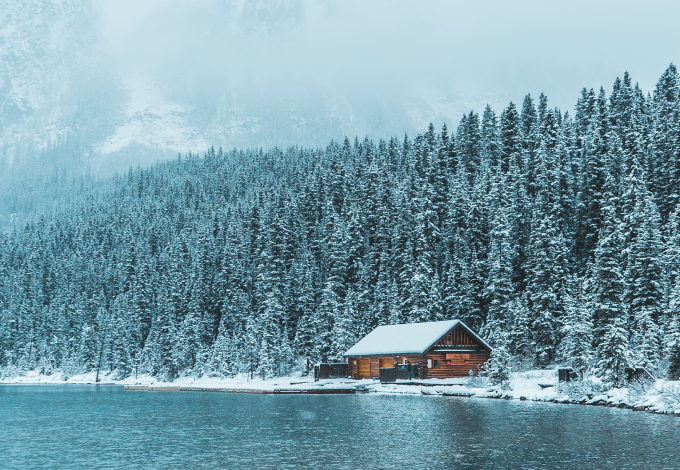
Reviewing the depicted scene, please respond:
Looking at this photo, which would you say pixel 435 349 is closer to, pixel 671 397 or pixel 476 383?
pixel 476 383

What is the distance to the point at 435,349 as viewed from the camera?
68062 mm

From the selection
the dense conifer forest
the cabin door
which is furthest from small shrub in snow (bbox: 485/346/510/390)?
the cabin door

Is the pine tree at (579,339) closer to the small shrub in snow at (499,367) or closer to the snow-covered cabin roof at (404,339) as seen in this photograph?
the small shrub in snow at (499,367)

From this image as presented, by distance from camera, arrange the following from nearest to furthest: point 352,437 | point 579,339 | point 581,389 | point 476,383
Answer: point 352,437 → point 581,389 → point 579,339 → point 476,383

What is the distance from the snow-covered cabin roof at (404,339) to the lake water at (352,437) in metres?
17.3

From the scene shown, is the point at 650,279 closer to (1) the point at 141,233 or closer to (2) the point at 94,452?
(2) the point at 94,452

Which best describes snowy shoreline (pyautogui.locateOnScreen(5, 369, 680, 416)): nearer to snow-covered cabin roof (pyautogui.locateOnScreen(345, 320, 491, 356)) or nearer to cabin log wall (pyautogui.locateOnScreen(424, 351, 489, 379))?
cabin log wall (pyautogui.locateOnScreen(424, 351, 489, 379))

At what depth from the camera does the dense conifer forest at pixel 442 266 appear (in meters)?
58.2

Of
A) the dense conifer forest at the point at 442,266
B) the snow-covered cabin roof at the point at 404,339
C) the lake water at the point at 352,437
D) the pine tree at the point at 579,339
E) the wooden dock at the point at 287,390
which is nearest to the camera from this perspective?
the lake water at the point at 352,437

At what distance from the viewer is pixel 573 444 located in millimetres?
27297

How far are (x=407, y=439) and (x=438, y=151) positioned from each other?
86817 millimetres

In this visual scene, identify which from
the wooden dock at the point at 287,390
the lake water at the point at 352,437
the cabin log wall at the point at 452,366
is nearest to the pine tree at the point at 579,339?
the lake water at the point at 352,437

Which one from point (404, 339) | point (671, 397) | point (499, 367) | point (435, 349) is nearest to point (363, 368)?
point (404, 339)

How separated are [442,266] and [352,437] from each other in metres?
61.2
